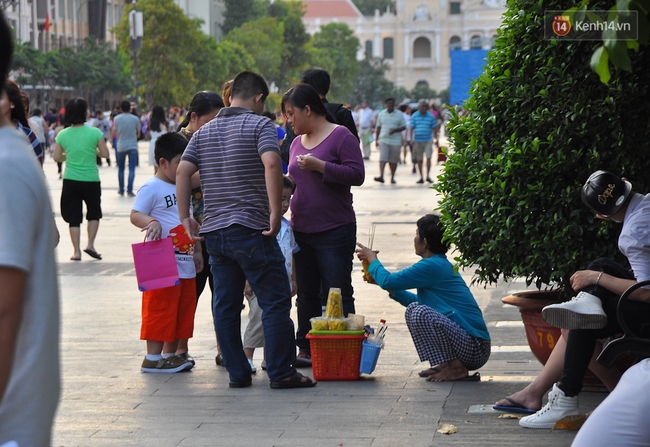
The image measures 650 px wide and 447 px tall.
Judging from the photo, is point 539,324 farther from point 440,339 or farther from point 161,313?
point 161,313

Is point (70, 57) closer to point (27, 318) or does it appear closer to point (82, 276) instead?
point (82, 276)

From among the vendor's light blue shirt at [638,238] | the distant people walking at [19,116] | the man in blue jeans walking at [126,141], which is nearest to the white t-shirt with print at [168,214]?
the distant people walking at [19,116]

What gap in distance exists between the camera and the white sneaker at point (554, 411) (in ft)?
16.9

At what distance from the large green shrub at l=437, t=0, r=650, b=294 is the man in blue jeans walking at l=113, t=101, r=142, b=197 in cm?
1557

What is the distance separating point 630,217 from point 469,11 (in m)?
166

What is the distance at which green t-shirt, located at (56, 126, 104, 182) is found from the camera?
11.8m

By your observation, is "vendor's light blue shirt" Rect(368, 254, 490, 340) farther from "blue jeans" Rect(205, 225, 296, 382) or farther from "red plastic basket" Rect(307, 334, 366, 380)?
"blue jeans" Rect(205, 225, 296, 382)

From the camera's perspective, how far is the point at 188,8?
97.1 meters

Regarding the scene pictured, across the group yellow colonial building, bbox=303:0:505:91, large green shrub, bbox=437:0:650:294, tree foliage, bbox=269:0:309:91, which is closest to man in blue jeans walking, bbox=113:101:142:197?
large green shrub, bbox=437:0:650:294

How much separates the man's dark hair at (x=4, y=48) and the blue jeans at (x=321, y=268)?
443 centimetres

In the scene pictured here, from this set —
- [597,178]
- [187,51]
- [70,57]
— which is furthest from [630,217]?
[70,57]

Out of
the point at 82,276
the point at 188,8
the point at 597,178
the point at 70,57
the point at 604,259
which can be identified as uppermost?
the point at 188,8

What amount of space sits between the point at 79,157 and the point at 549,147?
24.4 feet

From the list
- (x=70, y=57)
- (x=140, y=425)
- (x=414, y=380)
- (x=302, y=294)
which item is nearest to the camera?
(x=140, y=425)
